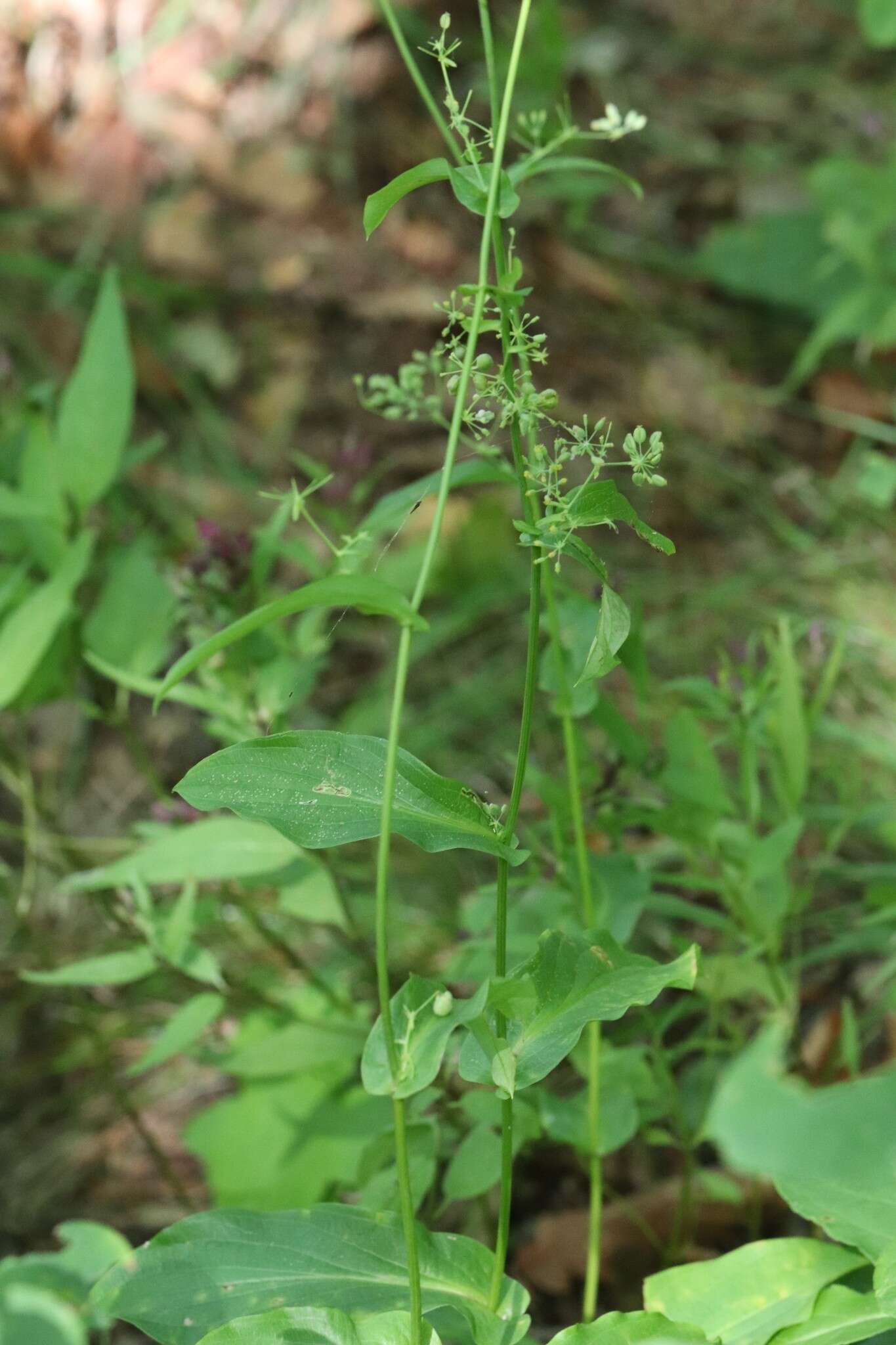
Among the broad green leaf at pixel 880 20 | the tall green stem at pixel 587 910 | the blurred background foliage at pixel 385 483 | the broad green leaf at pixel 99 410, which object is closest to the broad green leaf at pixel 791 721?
the blurred background foliage at pixel 385 483

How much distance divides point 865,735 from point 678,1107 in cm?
73

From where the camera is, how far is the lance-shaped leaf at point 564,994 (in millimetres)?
750

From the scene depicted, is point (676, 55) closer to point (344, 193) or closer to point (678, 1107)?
point (344, 193)

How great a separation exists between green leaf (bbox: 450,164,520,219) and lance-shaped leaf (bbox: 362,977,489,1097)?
461 mm

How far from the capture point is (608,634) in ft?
2.40

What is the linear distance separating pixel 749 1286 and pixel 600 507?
1.86ft

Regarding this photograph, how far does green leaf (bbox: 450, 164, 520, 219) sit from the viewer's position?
2.45 feet

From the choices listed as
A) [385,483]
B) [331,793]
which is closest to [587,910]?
[331,793]

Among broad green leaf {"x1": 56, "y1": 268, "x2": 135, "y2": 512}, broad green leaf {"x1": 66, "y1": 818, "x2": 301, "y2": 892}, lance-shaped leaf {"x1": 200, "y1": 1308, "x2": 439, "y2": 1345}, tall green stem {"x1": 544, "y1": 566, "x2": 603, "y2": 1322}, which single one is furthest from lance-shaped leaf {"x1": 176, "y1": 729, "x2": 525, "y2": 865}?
broad green leaf {"x1": 56, "y1": 268, "x2": 135, "y2": 512}

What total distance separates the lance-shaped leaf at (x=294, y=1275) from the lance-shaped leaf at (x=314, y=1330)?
→ 0.10 feet

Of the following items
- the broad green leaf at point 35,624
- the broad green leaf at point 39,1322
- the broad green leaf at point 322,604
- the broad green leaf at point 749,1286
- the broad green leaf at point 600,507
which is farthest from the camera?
the broad green leaf at point 35,624

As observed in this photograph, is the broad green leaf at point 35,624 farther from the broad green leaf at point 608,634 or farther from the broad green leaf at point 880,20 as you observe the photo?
the broad green leaf at point 880,20

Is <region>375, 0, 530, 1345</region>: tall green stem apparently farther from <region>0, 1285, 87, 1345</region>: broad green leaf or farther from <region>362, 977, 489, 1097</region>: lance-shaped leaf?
<region>0, 1285, 87, 1345</region>: broad green leaf

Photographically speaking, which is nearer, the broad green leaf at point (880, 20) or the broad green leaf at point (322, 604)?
the broad green leaf at point (322, 604)
